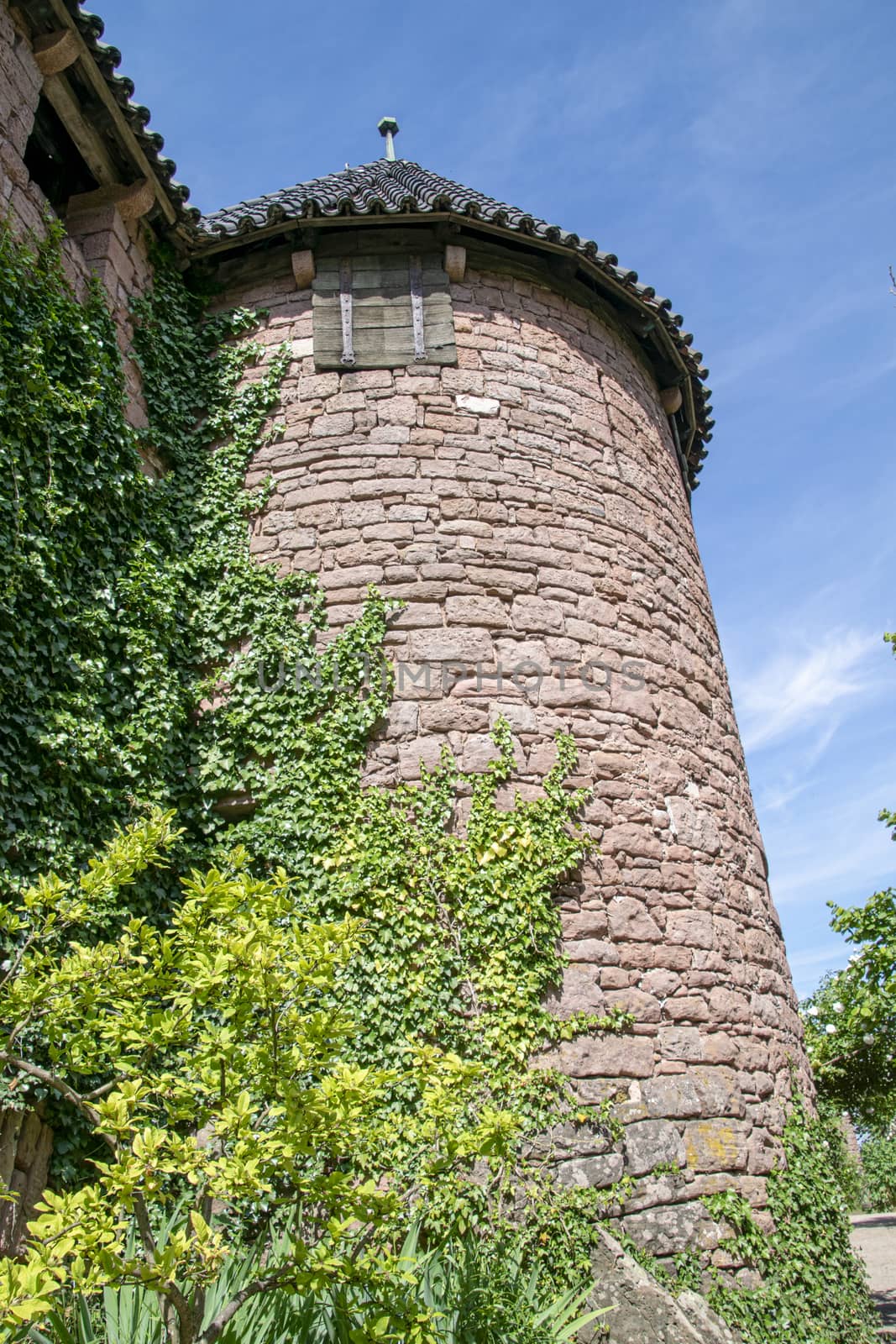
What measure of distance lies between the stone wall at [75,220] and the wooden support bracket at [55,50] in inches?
1.9

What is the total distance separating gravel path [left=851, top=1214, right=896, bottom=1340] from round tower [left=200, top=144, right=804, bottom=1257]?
1.74 metres

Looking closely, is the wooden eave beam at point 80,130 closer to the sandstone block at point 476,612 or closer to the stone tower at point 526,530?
the stone tower at point 526,530

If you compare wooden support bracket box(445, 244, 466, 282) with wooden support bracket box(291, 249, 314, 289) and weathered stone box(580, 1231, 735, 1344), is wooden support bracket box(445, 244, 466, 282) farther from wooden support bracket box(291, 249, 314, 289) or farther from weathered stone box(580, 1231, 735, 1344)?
weathered stone box(580, 1231, 735, 1344)

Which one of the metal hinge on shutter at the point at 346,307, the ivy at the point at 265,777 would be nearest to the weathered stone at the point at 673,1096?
the ivy at the point at 265,777

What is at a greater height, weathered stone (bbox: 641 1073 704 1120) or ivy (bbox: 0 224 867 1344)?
ivy (bbox: 0 224 867 1344)

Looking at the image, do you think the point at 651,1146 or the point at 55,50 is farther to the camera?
the point at 55,50

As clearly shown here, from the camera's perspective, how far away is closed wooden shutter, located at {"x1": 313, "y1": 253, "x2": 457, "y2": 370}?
6289mm

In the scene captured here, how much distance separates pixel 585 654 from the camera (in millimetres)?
5684

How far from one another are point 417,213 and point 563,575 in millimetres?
2491

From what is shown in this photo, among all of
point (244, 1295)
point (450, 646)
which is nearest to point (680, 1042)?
point (450, 646)

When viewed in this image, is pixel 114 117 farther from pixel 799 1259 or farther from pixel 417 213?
pixel 799 1259

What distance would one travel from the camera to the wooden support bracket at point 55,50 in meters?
5.41

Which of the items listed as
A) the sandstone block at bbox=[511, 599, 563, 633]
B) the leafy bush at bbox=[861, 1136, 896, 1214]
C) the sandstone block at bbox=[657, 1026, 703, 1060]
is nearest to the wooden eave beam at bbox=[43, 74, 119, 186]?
the sandstone block at bbox=[511, 599, 563, 633]

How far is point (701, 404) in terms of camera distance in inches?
325
